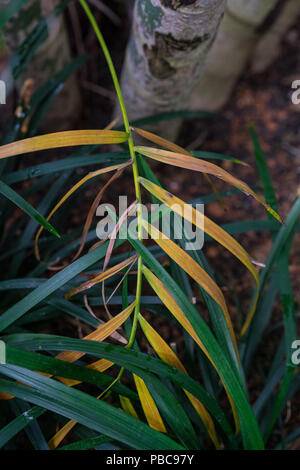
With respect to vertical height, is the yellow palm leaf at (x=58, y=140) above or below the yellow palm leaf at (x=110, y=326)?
above

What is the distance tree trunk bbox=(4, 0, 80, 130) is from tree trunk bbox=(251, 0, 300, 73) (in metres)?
0.55

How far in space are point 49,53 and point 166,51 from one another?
15.7 inches

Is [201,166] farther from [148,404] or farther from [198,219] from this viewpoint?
[148,404]

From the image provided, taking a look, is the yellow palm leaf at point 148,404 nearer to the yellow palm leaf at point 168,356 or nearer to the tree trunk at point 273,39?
the yellow palm leaf at point 168,356

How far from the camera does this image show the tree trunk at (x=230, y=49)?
3.31 ft

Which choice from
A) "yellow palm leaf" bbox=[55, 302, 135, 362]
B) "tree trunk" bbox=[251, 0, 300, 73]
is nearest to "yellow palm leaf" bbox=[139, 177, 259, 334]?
"yellow palm leaf" bbox=[55, 302, 135, 362]

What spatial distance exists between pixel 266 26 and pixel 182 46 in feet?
1.48

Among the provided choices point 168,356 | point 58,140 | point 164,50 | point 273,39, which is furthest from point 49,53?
point 168,356

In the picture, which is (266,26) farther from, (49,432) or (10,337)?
(49,432)

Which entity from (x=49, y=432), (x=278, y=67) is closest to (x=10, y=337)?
(x=49, y=432)

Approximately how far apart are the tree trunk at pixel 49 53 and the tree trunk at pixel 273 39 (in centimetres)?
55

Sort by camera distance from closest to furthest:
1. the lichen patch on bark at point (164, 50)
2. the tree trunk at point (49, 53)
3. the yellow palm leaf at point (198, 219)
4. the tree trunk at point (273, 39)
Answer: the yellow palm leaf at point (198, 219) → the lichen patch on bark at point (164, 50) → the tree trunk at point (49, 53) → the tree trunk at point (273, 39)

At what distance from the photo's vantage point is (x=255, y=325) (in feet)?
3.21

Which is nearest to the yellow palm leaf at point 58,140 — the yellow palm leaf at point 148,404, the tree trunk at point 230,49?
the yellow palm leaf at point 148,404
